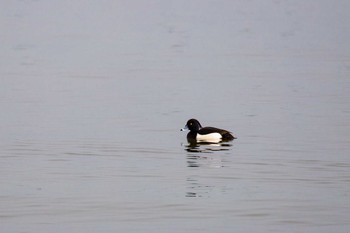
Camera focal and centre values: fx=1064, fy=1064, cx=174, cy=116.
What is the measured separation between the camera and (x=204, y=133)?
781 inches

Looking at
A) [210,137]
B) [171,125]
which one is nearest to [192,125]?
[210,137]

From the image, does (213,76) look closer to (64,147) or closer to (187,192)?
(64,147)

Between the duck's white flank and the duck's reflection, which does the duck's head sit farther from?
the duck's reflection

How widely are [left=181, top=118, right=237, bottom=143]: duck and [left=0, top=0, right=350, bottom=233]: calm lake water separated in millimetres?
215

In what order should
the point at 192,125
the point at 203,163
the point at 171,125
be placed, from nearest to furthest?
1. the point at 203,163
2. the point at 192,125
3. the point at 171,125

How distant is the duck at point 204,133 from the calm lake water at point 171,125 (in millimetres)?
215

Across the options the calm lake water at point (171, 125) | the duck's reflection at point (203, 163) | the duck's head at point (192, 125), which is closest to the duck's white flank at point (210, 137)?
the duck's reflection at point (203, 163)

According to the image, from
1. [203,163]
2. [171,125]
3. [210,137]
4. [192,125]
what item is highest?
[171,125]

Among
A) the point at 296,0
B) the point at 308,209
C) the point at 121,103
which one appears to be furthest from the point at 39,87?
the point at 296,0

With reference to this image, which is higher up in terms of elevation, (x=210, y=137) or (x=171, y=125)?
(x=171, y=125)

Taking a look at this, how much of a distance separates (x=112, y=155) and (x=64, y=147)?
103cm

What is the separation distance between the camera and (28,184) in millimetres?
14797

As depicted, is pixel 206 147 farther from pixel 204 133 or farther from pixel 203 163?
pixel 203 163

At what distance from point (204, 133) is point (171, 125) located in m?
1.36
